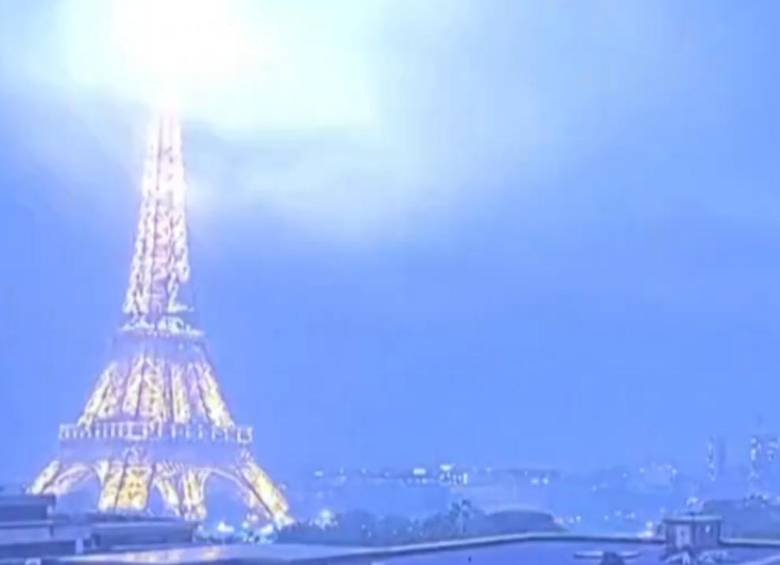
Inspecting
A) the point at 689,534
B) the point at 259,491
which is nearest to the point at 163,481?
the point at 259,491

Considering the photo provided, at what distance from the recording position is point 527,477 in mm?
96938

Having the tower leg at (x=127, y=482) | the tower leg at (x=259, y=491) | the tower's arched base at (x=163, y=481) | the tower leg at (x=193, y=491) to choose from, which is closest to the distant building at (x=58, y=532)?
the tower leg at (x=127, y=482)

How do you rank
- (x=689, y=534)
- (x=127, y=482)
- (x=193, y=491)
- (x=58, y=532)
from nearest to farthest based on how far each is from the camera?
(x=689, y=534) < (x=58, y=532) < (x=127, y=482) < (x=193, y=491)

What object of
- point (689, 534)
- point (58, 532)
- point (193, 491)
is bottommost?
point (689, 534)

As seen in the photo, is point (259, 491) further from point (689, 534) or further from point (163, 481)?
point (689, 534)

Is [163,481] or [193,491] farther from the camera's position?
[193,491]

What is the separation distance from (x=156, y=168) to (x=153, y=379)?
281 inches

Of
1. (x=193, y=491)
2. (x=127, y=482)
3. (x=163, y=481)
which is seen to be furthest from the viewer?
(x=193, y=491)

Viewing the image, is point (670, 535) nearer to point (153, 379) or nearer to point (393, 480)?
point (153, 379)

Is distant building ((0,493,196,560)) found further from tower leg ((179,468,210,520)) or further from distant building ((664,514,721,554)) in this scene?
tower leg ((179,468,210,520))

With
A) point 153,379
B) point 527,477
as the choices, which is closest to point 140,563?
point 153,379

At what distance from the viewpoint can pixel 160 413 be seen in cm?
5769

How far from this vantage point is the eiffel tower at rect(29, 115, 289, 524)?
5638 cm

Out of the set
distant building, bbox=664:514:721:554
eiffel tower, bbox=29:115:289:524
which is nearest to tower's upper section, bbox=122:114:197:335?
eiffel tower, bbox=29:115:289:524
